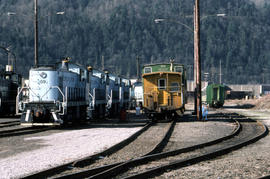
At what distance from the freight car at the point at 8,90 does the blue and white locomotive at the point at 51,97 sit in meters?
9.16

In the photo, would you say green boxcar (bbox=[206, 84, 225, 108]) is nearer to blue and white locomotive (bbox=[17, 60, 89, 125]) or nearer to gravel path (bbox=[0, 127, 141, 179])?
blue and white locomotive (bbox=[17, 60, 89, 125])

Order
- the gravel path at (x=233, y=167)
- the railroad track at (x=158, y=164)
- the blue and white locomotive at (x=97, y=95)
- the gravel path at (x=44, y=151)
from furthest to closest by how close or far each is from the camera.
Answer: the blue and white locomotive at (x=97, y=95) < the gravel path at (x=44, y=151) < the gravel path at (x=233, y=167) < the railroad track at (x=158, y=164)

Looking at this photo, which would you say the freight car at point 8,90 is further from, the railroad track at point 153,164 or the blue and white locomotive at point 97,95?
the railroad track at point 153,164

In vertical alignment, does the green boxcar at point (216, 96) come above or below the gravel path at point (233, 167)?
above

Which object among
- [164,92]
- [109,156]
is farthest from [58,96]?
[109,156]

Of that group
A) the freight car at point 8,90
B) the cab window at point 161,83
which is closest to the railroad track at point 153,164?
the cab window at point 161,83

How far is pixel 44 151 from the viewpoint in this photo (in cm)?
1118

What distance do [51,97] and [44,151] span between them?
8.46m

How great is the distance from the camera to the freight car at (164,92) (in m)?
23.6

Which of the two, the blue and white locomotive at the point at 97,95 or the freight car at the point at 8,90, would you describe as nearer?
the blue and white locomotive at the point at 97,95

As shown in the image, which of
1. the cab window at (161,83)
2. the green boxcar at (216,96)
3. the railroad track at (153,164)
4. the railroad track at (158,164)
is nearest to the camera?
the railroad track at (153,164)

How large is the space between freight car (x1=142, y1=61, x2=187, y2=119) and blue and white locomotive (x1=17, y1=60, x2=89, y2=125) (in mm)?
4503

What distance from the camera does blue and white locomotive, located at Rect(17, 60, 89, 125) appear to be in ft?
60.2

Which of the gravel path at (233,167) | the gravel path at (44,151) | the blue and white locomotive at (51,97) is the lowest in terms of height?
the gravel path at (233,167)
